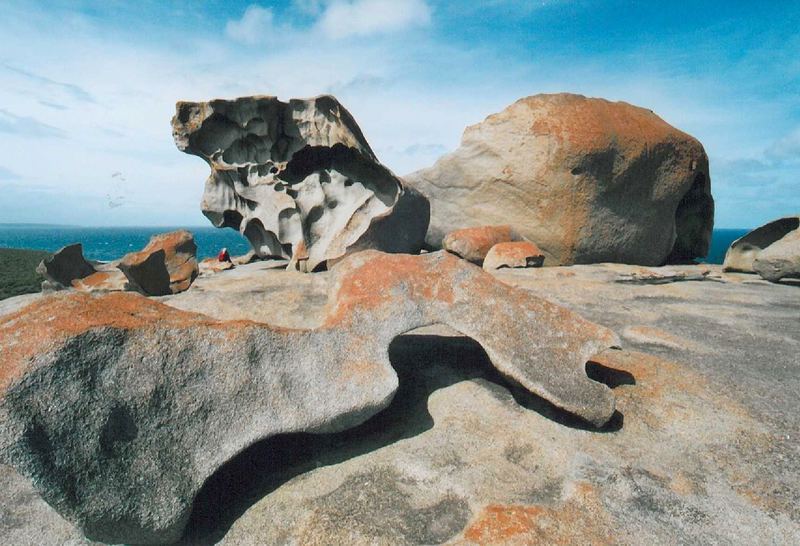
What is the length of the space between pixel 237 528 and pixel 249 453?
600 mm

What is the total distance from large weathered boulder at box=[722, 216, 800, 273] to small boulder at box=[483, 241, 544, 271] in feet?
12.3

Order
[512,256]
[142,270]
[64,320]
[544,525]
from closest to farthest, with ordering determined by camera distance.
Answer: [544,525] → [64,320] → [142,270] → [512,256]

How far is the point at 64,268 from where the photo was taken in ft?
28.4

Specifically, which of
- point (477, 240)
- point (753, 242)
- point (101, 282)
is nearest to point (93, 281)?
point (101, 282)

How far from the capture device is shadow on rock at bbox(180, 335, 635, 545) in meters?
2.57

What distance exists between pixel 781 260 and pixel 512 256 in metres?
4.17

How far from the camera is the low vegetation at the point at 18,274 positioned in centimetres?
1669

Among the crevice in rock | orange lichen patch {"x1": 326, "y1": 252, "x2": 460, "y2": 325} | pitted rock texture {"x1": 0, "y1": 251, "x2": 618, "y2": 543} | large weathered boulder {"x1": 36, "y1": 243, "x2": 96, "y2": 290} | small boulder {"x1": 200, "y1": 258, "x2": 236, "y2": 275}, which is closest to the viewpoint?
pitted rock texture {"x1": 0, "y1": 251, "x2": 618, "y2": 543}

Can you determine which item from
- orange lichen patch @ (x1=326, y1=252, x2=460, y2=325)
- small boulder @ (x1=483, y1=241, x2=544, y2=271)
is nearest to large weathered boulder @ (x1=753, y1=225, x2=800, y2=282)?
small boulder @ (x1=483, y1=241, x2=544, y2=271)

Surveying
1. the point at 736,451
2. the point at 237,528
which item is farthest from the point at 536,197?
the point at 237,528

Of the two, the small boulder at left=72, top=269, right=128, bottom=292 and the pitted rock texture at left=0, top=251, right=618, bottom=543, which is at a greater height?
the pitted rock texture at left=0, top=251, right=618, bottom=543

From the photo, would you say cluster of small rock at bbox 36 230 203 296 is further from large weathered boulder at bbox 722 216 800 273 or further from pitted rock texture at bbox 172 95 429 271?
large weathered boulder at bbox 722 216 800 273

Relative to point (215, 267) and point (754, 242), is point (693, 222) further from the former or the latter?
point (215, 267)

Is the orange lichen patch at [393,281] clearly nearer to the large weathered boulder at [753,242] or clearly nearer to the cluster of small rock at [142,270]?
the cluster of small rock at [142,270]
